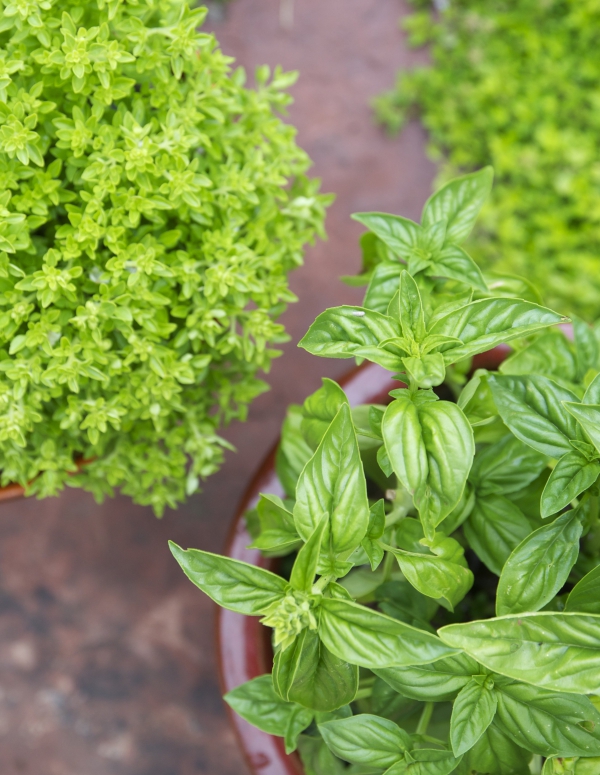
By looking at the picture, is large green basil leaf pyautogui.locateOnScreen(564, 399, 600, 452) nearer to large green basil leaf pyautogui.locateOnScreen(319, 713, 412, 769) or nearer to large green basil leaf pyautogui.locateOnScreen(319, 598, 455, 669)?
large green basil leaf pyautogui.locateOnScreen(319, 598, 455, 669)

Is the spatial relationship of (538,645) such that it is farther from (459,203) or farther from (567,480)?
(459,203)

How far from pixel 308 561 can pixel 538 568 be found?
29cm

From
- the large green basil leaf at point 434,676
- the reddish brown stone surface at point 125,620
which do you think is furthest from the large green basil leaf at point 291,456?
the reddish brown stone surface at point 125,620

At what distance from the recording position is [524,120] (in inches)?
75.6

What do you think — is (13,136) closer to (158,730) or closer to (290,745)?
(290,745)

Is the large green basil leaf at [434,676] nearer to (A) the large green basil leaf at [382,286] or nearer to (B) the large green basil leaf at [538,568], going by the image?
(B) the large green basil leaf at [538,568]

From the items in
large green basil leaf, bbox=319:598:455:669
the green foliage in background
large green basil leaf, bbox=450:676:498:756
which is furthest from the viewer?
the green foliage in background

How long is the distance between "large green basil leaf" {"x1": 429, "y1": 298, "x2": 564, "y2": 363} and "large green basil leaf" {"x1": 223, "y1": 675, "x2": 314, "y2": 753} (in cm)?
53

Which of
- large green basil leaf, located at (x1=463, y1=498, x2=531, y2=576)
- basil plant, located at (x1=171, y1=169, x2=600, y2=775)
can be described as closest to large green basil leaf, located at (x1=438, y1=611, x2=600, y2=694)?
basil plant, located at (x1=171, y1=169, x2=600, y2=775)

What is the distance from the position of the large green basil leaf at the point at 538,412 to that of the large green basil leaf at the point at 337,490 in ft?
0.73

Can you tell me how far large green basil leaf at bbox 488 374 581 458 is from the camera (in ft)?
2.80

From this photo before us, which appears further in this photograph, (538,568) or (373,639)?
(538,568)

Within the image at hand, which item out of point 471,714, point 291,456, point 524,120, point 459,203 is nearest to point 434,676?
point 471,714

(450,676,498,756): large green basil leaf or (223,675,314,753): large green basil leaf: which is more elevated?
(450,676,498,756): large green basil leaf
